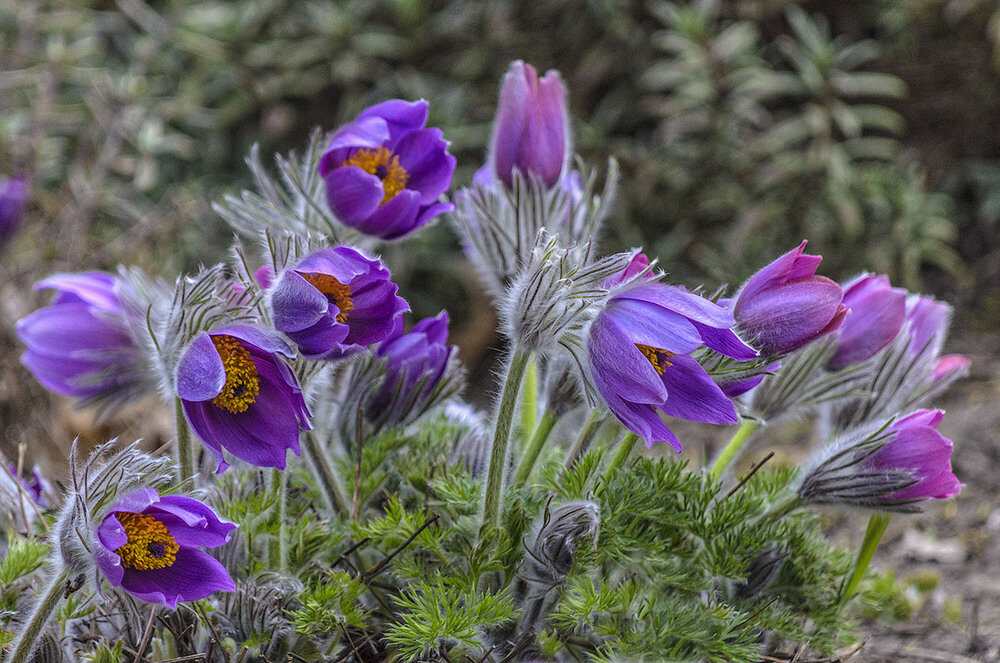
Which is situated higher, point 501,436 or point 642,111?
point 642,111

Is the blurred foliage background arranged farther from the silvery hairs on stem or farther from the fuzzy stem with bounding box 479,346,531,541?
the fuzzy stem with bounding box 479,346,531,541

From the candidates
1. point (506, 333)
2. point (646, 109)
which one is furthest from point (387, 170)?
point (646, 109)

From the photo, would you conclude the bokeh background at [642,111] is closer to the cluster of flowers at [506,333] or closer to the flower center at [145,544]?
the cluster of flowers at [506,333]

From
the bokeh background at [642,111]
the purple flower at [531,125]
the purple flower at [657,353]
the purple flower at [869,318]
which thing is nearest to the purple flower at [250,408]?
the purple flower at [657,353]

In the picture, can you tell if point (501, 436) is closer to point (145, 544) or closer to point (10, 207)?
point (145, 544)

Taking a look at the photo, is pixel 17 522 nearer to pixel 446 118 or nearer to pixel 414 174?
pixel 414 174

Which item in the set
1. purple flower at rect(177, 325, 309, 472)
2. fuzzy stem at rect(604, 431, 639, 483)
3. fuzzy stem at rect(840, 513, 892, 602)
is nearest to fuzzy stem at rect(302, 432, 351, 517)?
purple flower at rect(177, 325, 309, 472)
